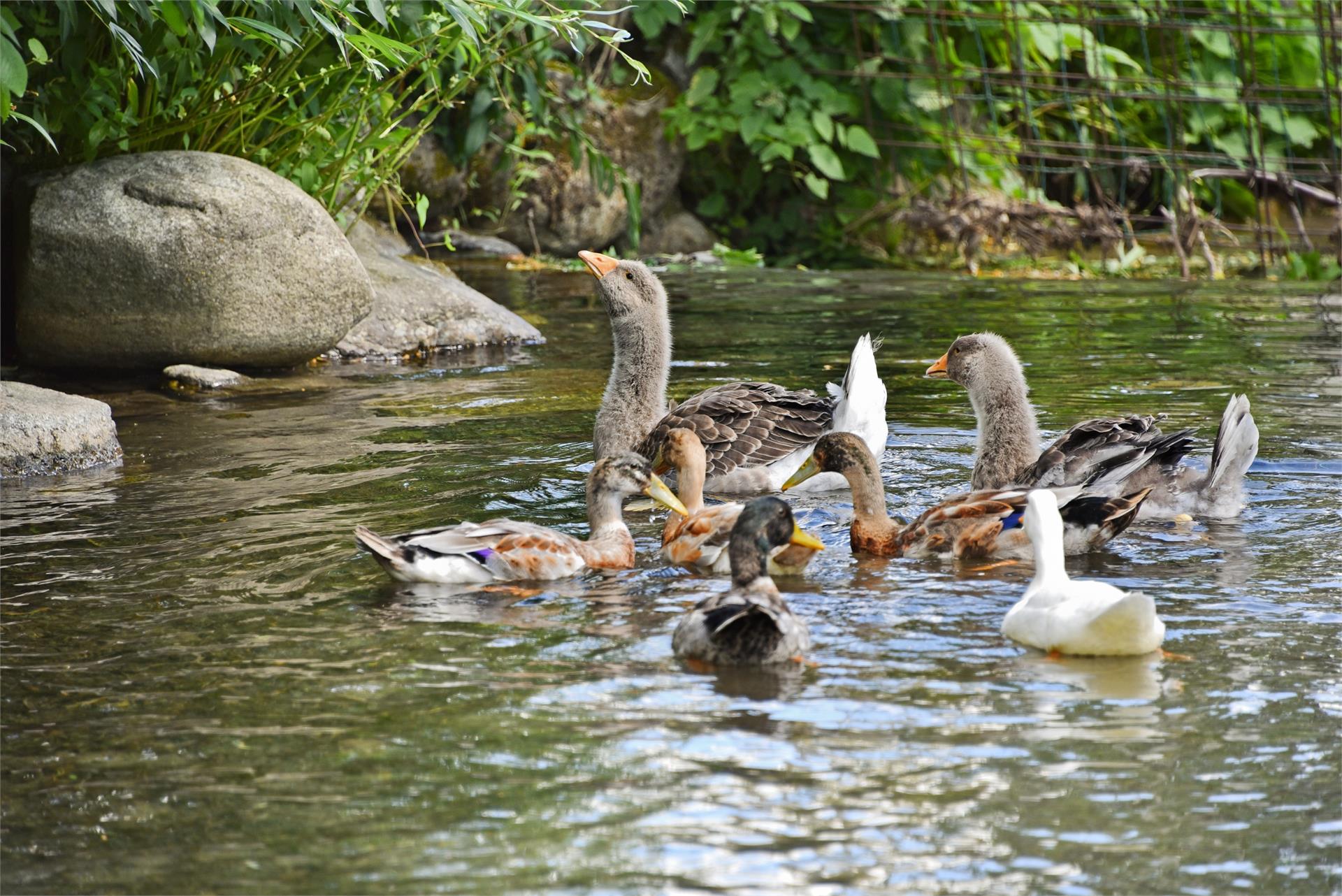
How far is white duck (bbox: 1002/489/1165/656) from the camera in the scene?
4.60 metres

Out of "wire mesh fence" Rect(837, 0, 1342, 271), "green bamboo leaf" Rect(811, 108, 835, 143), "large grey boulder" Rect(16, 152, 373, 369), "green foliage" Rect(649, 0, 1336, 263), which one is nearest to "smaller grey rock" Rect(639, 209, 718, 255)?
"green foliage" Rect(649, 0, 1336, 263)

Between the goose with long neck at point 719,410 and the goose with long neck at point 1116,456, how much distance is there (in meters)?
0.72

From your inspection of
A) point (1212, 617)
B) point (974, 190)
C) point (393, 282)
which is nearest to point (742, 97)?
point (974, 190)

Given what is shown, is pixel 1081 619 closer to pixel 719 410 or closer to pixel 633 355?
pixel 719 410

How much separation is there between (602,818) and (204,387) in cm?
689

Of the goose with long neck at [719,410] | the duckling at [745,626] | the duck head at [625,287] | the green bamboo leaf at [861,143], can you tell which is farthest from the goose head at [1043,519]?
the green bamboo leaf at [861,143]

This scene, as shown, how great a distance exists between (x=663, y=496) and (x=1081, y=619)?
2056mm

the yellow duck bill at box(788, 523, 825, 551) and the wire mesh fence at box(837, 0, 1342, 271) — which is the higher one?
the wire mesh fence at box(837, 0, 1342, 271)

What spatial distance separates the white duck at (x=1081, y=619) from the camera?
4.60 metres

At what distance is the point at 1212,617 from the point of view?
513 cm

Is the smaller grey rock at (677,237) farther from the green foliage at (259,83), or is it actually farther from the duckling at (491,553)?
the duckling at (491,553)

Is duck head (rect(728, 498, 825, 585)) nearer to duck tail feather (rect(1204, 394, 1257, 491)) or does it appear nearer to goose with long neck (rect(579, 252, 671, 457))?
duck tail feather (rect(1204, 394, 1257, 491))

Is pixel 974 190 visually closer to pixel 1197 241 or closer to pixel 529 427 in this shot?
pixel 1197 241

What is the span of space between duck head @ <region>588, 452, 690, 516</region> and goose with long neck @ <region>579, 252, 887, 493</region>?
96 cm
